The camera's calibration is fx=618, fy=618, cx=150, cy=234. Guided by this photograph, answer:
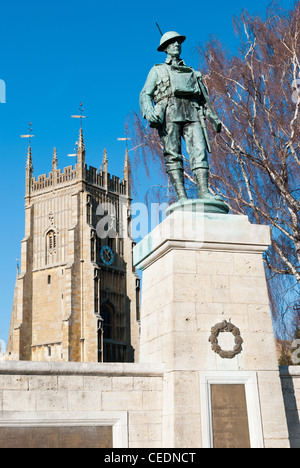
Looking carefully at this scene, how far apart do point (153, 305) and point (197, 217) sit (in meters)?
0.95

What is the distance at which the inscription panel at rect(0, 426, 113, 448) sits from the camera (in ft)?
15.5

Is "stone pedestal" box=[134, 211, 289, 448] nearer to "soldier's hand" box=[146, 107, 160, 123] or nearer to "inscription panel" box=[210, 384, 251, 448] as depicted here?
"inscription panel" box=[210, 384, 251, 448]

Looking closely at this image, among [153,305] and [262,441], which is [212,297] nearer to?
[153,305]

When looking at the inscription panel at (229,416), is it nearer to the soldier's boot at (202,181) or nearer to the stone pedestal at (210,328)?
the stone pedestal at (210,328)

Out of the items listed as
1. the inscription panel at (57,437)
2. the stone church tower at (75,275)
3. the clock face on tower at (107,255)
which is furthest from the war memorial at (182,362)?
the clock face on tower at (107,255)

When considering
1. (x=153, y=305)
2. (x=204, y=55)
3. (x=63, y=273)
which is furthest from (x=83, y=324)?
(x=153, y=305)

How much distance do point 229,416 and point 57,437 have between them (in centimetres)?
141

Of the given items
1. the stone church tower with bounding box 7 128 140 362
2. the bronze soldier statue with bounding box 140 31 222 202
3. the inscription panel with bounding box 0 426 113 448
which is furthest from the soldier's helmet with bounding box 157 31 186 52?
the stone church tower with bounding box 7 128 140 362

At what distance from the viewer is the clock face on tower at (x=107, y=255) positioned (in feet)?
162

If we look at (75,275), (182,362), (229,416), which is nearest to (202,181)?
(182,362)

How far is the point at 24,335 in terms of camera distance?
45750mm

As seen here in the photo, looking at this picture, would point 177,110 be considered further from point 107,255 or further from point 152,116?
point 107,255

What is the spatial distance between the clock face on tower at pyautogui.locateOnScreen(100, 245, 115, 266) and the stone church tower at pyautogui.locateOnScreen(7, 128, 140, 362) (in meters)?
0.09

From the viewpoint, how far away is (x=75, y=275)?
4522cm
